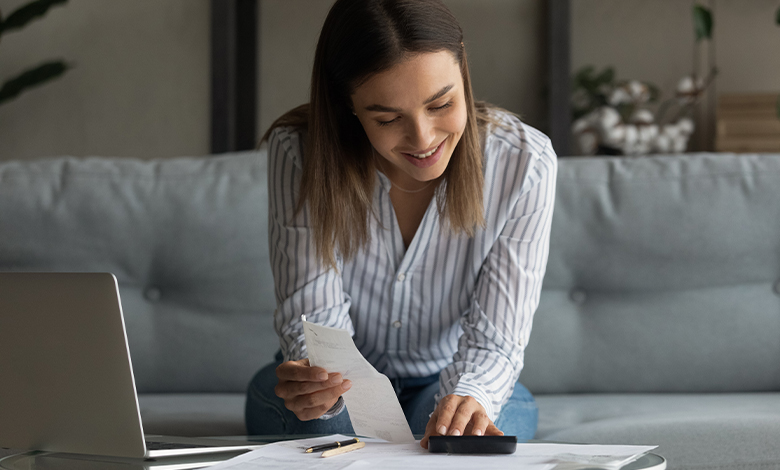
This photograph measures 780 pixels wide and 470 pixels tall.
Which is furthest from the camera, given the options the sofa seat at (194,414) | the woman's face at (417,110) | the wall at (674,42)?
the wall at (674,42)

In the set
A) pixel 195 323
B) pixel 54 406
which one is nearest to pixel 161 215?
pixel 195 323

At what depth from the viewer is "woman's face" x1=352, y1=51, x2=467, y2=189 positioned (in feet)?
3.01

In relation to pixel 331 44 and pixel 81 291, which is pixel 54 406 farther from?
pixel 331 44

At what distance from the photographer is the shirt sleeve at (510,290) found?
1.02 m

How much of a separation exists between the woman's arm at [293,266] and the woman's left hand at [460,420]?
26cm

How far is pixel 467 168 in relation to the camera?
3.49 ft

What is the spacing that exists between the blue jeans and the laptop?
1.00ft

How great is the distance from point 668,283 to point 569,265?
0.20 meters

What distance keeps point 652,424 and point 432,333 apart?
369 millimetres

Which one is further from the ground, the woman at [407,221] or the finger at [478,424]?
the woman at [407,221]

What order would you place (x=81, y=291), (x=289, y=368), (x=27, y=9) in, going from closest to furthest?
(x=81, y=291), (x=289, y=368), (x=27, y=9)

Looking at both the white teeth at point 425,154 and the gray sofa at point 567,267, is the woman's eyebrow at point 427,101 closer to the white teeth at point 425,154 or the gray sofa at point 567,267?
the white teeth at point 425,154

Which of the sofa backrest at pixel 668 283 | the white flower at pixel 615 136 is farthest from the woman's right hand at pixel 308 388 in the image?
the white flower at pixel 615 136

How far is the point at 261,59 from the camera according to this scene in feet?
8.38
